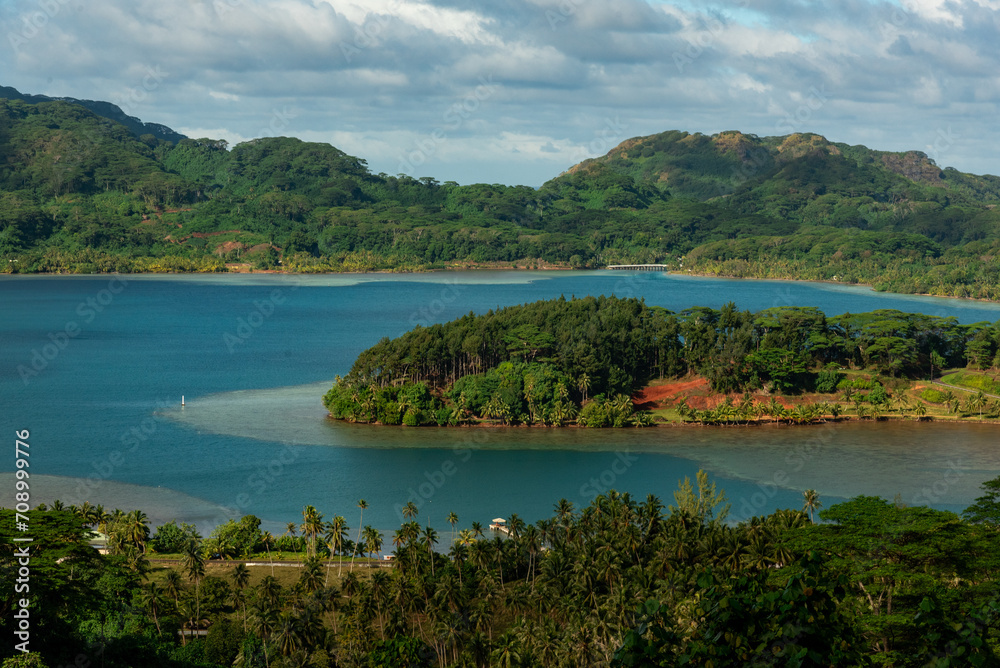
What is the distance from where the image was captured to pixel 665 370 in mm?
102812

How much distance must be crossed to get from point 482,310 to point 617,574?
146 meters

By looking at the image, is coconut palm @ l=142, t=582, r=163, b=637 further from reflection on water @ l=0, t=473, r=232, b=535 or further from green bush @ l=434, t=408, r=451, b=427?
green bush @ l=434, t=408, r=451, b=427

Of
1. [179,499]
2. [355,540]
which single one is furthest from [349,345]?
[355,540]

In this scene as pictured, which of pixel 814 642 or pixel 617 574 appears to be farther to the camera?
pixel 617 574

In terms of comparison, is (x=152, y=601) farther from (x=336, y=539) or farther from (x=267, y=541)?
(x=267, y=541)

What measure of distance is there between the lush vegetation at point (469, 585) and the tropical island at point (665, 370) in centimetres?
3509

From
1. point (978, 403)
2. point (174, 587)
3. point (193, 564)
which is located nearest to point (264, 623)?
point (174, 587)

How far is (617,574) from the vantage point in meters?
43.5

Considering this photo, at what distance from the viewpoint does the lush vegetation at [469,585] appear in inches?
1283

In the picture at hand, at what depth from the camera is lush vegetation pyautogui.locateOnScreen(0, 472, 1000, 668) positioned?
32.6 metres

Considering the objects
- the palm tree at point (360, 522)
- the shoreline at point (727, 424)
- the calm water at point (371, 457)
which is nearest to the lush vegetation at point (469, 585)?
the palm tree at point (360, 522)

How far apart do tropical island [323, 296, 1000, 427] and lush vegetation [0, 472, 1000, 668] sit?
35.1 m

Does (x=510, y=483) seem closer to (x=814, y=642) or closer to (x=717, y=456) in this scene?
(x=717, y=456)

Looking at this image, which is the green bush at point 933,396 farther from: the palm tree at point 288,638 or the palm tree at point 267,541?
the palm tree at point 288,638
